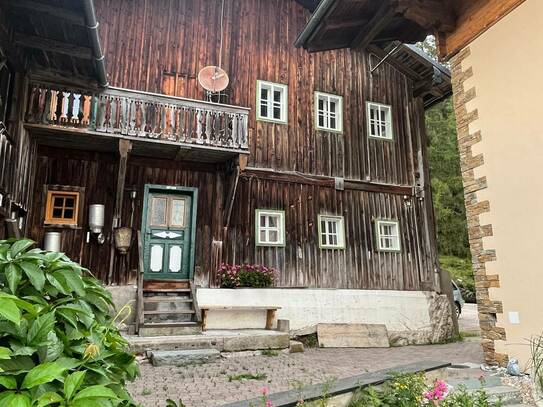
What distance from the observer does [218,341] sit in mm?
7852

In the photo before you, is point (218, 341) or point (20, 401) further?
point (218, 341)

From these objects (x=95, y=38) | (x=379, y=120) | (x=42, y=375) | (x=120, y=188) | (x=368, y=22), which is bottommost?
(x=42, y=375)

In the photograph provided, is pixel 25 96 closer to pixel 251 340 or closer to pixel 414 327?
pixel 251 340

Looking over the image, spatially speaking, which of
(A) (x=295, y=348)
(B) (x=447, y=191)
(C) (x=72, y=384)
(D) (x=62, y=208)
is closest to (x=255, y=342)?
(A) (x=295, y=348)

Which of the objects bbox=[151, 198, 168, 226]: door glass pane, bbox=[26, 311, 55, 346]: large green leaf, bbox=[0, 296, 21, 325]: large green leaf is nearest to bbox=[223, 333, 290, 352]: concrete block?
bbox=[151, 198, 168, 226]: door glass pane

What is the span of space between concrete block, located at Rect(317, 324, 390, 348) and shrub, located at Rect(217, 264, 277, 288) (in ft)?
5.73

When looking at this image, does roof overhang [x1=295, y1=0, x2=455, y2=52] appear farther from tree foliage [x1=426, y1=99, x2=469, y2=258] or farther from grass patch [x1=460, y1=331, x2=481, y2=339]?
tree foliage [x1=426, y1=99, x2=469, y2=258]

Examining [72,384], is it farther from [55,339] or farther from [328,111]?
[328,111]

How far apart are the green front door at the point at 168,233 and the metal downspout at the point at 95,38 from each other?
2837 millimetres

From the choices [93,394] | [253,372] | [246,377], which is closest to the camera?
[93,394]

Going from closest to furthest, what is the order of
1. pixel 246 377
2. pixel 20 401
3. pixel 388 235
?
1. pixel 20 401
2. pixel 246 377
3. pixel 388 235

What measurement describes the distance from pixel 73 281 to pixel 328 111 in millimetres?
10891

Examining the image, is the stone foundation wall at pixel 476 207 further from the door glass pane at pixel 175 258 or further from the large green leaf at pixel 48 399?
the door glass pane at pixel 175 258

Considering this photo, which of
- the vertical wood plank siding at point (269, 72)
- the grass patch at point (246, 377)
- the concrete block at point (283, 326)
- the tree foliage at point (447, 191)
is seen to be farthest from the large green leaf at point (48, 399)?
the tree foliage at point (447, 191)
